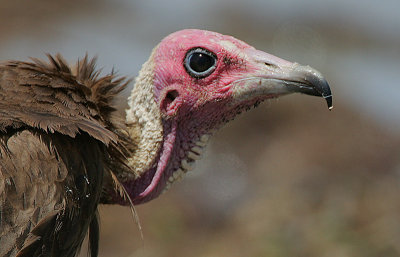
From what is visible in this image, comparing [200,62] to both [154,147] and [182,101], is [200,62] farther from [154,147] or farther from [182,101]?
[154,147]

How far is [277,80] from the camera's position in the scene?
3359mm

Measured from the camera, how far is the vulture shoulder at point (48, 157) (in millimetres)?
2916

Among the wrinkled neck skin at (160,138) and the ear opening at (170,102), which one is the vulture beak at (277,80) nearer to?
the wrinkled neck skin at (160,138)

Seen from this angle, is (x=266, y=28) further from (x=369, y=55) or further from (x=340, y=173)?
(x=340, y=173)

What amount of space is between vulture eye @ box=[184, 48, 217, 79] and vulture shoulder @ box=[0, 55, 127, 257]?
1.74 ft

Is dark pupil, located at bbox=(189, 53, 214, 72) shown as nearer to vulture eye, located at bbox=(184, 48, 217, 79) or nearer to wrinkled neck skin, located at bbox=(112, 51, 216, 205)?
vulture eye, located at bbox=(184, 48, 217, 79)

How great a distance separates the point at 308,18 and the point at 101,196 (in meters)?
14.8

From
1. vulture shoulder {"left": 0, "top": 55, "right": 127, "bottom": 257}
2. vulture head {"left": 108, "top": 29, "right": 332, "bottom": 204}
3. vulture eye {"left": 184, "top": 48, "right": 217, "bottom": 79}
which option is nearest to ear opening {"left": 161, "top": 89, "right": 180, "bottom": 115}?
vulture head {"left": 108, "top": 29, "right": 332, "bottom": 204}

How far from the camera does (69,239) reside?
3.13 metres

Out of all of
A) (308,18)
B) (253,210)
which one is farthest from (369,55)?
(253,210)

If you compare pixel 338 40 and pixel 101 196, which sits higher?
pixel 338 40

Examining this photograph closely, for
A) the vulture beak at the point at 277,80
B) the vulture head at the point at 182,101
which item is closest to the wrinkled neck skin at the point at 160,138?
the vulture head at the point at 182,101

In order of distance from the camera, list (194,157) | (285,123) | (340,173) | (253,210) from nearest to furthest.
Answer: (194,157)
(253,210)
(340,173)
(285,123)

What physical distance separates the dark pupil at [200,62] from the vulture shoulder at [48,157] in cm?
55
